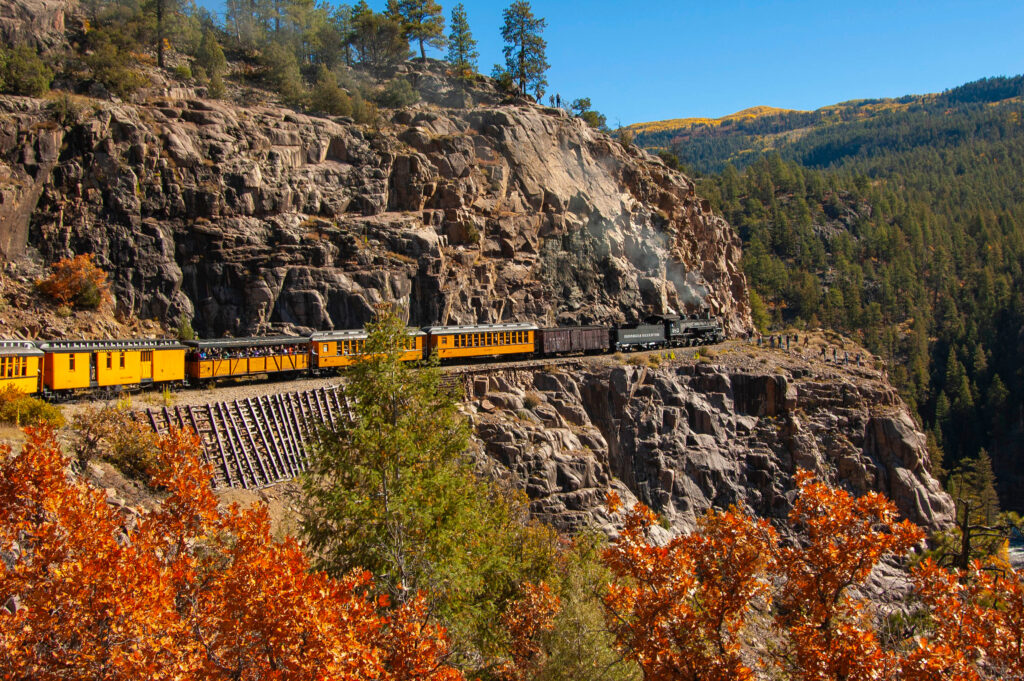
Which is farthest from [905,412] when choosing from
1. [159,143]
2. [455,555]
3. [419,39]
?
[419,39]

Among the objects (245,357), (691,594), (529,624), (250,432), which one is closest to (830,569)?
(691,594)

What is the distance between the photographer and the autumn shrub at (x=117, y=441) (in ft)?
64.1

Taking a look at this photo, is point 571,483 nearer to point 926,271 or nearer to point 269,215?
point 269,215

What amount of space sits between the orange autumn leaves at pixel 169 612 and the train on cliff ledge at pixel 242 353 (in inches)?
242

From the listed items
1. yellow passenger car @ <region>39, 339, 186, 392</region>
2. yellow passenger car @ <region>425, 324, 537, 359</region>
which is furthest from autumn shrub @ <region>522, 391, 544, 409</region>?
yellow passenger car @ <region>39, 339, 186, 392</region>

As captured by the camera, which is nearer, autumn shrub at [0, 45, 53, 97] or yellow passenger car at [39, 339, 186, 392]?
yellow passenger car at [39, 339, 186, 392]

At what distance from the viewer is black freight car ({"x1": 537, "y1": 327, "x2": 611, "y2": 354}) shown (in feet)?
134

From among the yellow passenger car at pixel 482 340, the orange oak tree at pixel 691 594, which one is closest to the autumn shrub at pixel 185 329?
the yellow passenger car at pixel 482 340

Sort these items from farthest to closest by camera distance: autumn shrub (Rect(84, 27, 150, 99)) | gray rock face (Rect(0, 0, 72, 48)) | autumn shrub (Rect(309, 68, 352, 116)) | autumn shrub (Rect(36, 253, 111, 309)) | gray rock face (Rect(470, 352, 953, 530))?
autumn shrub (Rect(309, 68, 352, 116))
gray rock face (Rect(0, 0, 72, 48))
autumn shrub (Rect(84, 27, 150, 99))
autumn shrub (Rect(36, 253, 111, 309))
gray rock face (Rect(470, 352, 953, 530))

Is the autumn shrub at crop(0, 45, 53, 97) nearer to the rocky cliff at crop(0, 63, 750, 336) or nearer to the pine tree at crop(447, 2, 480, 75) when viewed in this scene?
the rocky cliff at crop(0, 63, 750, 336)

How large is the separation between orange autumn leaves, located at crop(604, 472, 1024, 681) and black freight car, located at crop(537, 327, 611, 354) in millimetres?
30593

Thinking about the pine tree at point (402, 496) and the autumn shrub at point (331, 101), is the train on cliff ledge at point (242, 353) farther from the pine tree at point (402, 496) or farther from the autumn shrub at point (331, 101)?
the autumn shrub at point (331, 101)

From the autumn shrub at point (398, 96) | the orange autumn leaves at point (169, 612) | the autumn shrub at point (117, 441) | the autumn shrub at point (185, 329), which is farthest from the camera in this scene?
the autumn shrub at point (398, 96)

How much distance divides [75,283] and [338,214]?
1625 cm
